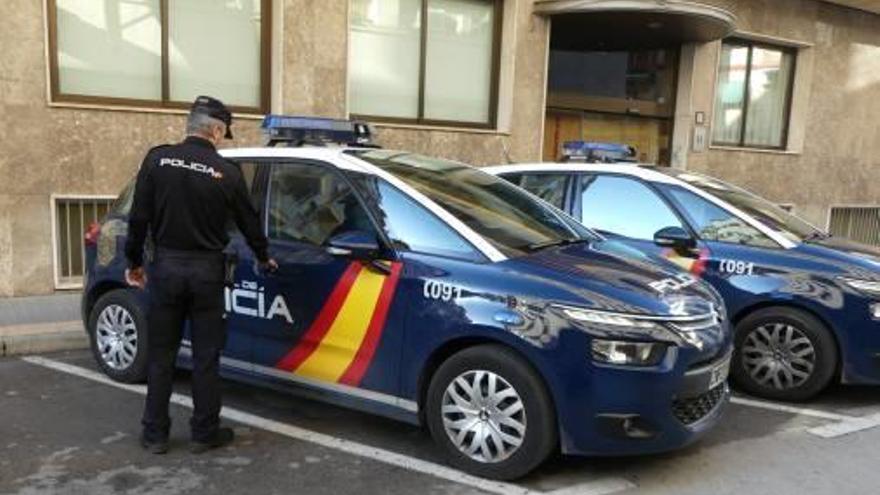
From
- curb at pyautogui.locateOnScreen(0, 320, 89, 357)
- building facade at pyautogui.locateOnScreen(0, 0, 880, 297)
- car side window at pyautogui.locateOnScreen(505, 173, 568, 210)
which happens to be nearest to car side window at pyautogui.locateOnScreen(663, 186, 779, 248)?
car side window at pyautogui.locateOnScreen(505, 173, 568, 210)

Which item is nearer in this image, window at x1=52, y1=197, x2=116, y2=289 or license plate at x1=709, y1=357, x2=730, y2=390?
license plate at x1=709, y1=357, x2=730, y2=390

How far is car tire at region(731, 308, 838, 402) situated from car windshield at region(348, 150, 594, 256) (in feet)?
4.92

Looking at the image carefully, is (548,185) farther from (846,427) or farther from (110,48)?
(110,48)

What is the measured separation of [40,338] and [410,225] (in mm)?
3644

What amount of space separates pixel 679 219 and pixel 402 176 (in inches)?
91.0

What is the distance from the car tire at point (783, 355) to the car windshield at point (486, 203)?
150cm

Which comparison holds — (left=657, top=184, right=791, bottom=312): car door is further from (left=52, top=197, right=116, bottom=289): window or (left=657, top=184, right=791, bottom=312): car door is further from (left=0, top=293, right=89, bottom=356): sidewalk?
(left=52, top=197, right=116, bottom=289): window

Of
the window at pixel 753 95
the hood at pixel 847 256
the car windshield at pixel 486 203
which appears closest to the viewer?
the car windshield at pixel 486 203

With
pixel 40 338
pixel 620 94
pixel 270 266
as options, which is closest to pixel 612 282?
pixel 270 266

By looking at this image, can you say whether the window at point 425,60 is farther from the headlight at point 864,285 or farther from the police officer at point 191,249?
the headlight at point 864,285

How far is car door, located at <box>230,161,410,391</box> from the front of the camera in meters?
4.34

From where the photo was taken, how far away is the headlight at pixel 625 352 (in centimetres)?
380

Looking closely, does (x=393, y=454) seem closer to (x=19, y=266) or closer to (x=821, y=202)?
(x=19, y=266)

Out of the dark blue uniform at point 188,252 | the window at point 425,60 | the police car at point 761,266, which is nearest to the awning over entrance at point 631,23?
the window at point 425,60
